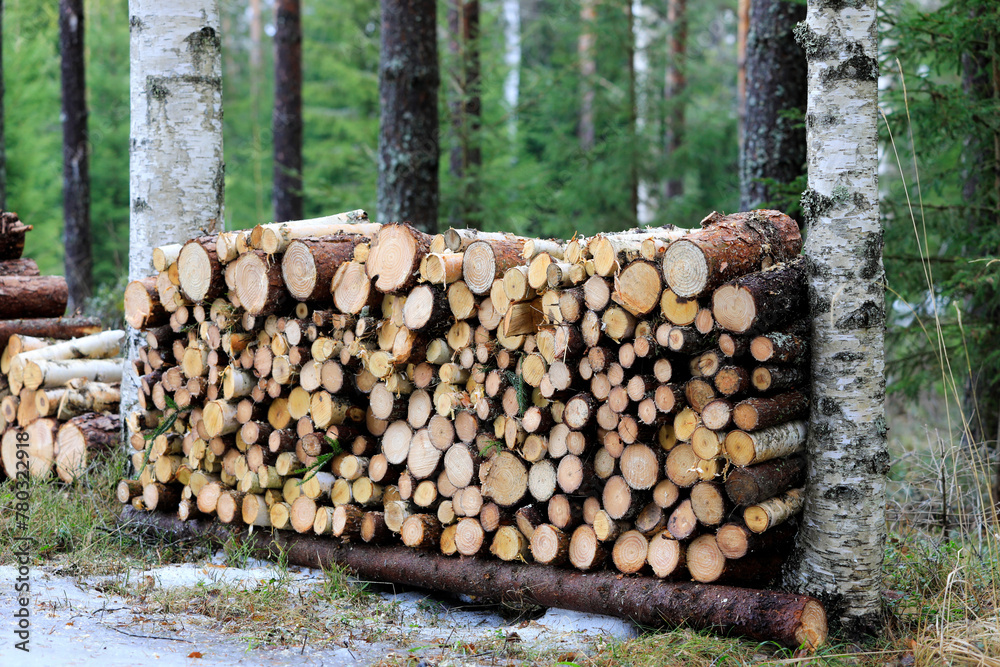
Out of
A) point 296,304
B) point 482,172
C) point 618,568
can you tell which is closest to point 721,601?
point 618,568

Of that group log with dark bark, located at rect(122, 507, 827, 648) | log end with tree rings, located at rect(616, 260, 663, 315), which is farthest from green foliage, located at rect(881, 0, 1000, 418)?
log with dark bark, located at rect(122, 507, 827, 648)

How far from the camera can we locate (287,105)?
12.7 meters

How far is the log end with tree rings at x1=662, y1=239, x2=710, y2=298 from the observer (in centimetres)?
316

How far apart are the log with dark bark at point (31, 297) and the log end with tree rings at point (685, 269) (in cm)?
487

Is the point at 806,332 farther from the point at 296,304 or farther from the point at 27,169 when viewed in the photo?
the point at 27,169

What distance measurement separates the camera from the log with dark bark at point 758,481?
122 inches

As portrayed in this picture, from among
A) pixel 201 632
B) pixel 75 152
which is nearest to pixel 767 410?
pixel 201 632

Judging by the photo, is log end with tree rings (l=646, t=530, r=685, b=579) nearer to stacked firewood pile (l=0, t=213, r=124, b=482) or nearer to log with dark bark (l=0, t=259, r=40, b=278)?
stacked firewood pile (l=0, t=213, r=124, b=482)

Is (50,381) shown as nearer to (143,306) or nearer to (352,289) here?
(143,306)

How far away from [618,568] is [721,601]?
48cm

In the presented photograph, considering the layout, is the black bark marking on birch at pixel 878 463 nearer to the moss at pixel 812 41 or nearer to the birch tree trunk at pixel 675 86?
the moss at pixel 812 41

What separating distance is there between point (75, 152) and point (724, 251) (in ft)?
37.3

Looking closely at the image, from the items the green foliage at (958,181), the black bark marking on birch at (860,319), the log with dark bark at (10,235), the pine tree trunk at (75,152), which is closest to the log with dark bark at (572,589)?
the black bark marking on birch at (860,319)

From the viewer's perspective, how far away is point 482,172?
10336 mm
